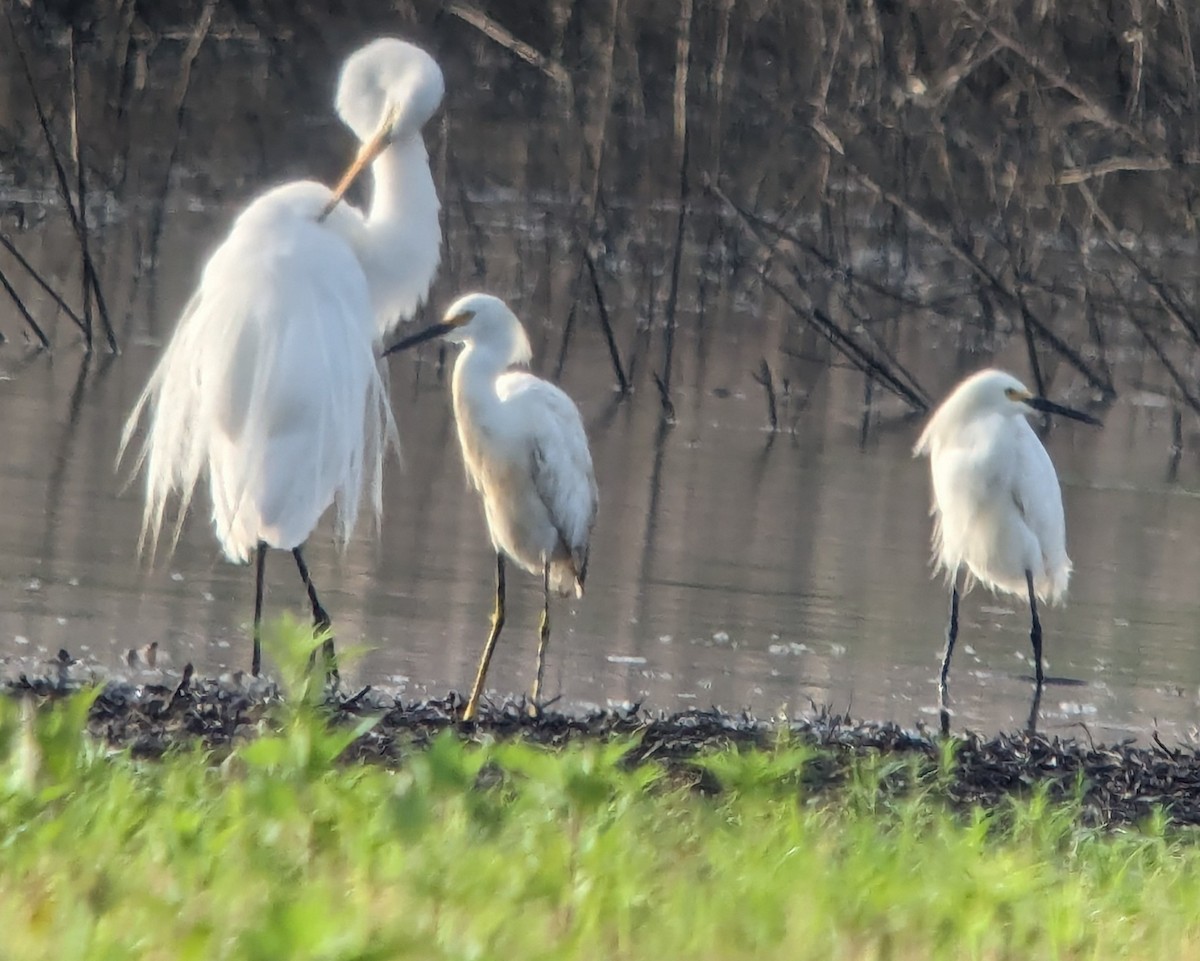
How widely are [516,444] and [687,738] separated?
2.13m

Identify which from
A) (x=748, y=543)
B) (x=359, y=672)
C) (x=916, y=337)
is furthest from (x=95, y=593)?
(x=916, y=337)

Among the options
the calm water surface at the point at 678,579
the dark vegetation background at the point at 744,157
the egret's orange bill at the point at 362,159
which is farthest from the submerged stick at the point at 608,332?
the egret's orange bill at the point at 362,159

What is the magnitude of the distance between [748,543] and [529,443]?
244 centimetres

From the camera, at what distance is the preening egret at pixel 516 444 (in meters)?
7.57

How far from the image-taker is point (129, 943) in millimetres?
2674

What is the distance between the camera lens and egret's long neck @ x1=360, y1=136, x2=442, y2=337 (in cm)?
710

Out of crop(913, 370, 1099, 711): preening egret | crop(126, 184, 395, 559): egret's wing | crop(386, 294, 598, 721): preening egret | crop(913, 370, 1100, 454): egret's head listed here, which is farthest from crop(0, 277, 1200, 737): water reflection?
crop(913, 370, 1100, 454): egret's head

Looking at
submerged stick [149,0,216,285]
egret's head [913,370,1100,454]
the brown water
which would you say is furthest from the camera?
submerged stick [149,0,216,285]

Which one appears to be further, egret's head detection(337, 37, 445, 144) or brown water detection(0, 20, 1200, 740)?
brown water detection(0, 20, 1200, 740)

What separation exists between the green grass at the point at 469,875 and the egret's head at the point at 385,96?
314cm

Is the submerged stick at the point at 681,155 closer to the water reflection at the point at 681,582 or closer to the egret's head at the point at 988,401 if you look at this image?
the water reflection at the point at 681,582

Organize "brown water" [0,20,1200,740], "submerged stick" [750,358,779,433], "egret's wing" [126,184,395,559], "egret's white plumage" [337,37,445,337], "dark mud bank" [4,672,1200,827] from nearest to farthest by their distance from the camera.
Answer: "dark mud bank" [4,672,1200,827]
"egret's wing" [126,184,395,559]
"egret's white plumage" [337,37,445,337]
"brown water" [0,20,1200,740]
"submerged stick" [750,358,779,433]

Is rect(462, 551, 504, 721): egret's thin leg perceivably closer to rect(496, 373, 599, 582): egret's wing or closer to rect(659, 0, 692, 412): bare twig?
rect(496, 373, 599, 582): egret's wing

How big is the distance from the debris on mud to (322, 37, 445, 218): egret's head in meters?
1.75
